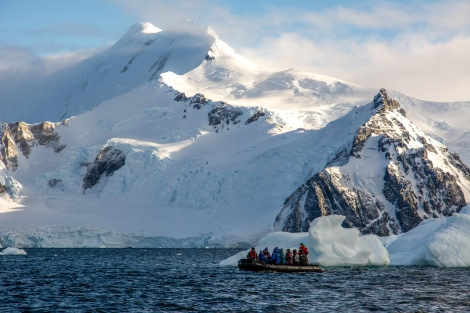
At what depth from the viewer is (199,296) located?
62.1 metres

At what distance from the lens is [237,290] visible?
217 ft

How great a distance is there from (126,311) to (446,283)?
32.1 metres

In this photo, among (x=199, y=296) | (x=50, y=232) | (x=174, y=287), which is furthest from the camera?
(x=50, y=232)

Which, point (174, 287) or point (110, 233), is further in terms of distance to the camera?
point (110, 233)

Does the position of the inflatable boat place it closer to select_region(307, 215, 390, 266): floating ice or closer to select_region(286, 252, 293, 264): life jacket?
select_region(286, 252, 293, 264): life jacket

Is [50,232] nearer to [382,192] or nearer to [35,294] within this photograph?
[382,192]

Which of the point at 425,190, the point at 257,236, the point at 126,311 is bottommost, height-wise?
the point at 126,311

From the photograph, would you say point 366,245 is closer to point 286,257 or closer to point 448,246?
point 448,246

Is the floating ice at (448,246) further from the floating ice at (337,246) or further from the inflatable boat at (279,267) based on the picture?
the inflatable boat at (279,267)

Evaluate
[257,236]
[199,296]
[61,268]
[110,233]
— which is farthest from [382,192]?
[199,296]

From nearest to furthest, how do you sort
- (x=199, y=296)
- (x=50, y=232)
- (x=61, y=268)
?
(x=199, y=296) → (x=61, y=268) → (x=50, y=232)

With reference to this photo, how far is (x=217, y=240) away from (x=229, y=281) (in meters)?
120

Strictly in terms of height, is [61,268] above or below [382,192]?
below

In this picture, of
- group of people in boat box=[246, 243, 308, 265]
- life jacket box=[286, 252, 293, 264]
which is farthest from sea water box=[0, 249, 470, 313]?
life jacket box=[286, 252, 293, 264]
